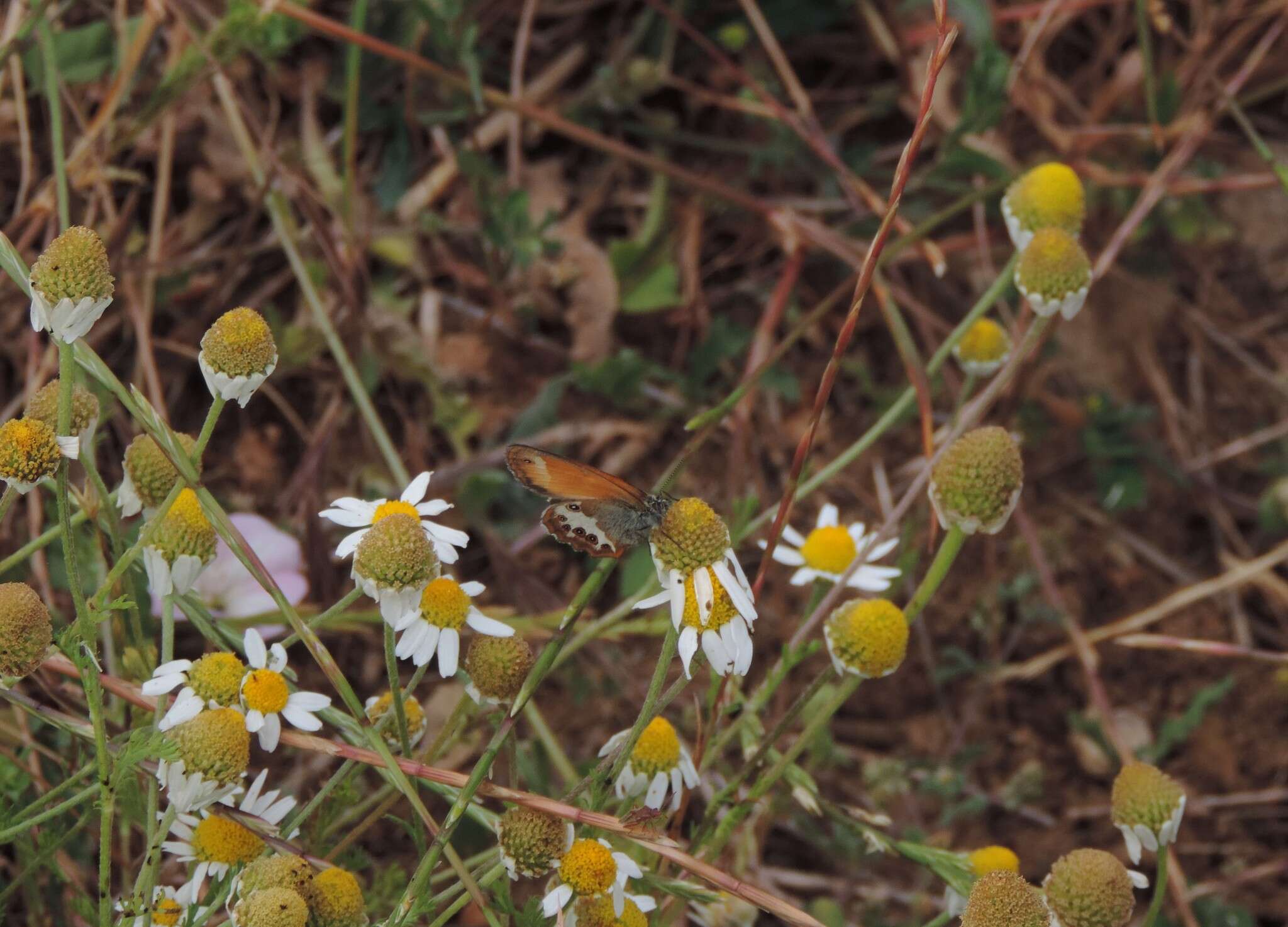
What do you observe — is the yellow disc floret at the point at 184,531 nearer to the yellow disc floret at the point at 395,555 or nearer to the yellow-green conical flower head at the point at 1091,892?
the yellow disc floret at the point at 395,555

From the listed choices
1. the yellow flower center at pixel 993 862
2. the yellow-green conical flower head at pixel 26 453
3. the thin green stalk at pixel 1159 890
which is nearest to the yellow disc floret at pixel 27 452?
the yellow-green conical flower head at pixel 26 453

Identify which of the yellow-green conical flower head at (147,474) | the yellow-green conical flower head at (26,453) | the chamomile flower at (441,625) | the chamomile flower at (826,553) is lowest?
the chamomile flower at (826,553)

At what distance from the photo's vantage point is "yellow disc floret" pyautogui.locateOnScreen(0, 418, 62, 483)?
107 centimetres

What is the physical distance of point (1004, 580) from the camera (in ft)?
7.75

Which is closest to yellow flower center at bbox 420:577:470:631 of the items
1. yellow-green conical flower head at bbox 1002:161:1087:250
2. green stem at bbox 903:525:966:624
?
green stem at bbox 903:525:966:624

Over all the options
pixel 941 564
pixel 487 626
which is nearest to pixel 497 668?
pixel 487 626

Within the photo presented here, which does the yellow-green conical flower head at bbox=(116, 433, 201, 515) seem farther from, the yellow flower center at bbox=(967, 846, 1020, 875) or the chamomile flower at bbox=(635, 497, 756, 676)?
the yellow flower center at bbox=(967, 846, 1020, 875)

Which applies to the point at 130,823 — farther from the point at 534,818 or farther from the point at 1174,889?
the point at 1174,889

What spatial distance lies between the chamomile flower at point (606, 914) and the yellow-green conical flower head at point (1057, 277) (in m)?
0.83

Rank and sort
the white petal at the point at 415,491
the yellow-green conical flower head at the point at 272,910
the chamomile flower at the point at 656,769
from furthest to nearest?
1. the chamomile flower at the point at 656,769
2. the white petal at the point at 415,491
3. the yellow-green conical flower head at the point at 272,910

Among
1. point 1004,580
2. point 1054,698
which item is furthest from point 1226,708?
point 1004,580

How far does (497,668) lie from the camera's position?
1.20m

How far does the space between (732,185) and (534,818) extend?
1.63 m

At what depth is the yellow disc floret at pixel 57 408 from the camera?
117 centimetres
